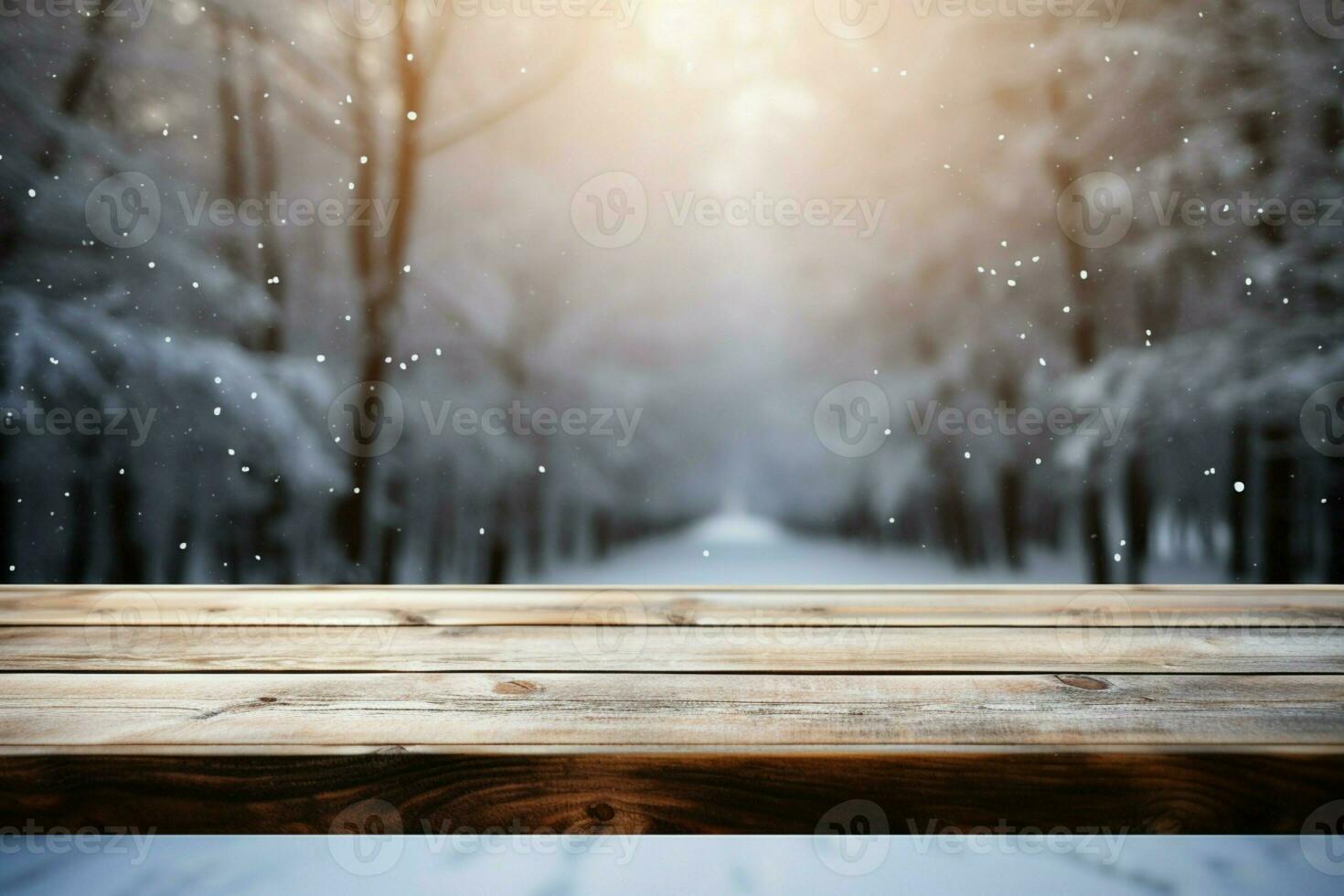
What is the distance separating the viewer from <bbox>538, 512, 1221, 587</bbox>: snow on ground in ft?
3.85

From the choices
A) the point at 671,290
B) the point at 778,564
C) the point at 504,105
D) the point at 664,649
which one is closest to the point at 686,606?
the point at 664,649

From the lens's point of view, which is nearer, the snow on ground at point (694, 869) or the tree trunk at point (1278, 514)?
the snow on ground at point (694, 869)

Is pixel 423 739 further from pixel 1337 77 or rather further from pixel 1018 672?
pixel 1337 77

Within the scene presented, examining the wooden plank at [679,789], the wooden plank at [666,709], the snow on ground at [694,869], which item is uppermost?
the wooden plank at [666,709]

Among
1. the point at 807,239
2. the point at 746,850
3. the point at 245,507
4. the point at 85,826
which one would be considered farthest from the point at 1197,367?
the point at 245,507

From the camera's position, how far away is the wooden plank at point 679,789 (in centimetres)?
43

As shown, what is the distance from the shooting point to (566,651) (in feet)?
2.15

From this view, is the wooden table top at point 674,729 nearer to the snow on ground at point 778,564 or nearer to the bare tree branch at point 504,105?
the snow on ground at point 778,564

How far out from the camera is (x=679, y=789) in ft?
1.43

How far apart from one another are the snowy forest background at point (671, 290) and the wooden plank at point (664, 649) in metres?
0.45

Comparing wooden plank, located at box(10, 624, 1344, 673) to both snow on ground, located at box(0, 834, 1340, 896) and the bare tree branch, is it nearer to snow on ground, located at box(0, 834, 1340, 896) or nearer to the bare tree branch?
snow on ground, located at box(0, 834, 1340, 896)

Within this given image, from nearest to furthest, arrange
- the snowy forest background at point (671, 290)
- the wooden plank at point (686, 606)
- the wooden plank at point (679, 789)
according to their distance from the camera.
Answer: the wooden plank at point (679, 789) → the wooden plank at point (686, 606) → the snowy forest background at point (671, 290)

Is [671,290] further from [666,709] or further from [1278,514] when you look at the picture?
[1278,514]

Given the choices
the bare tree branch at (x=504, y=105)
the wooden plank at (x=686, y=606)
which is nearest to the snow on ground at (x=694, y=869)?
the wooden plank at (x=686, y=606)
